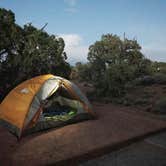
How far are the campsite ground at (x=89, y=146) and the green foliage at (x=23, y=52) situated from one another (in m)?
3.93

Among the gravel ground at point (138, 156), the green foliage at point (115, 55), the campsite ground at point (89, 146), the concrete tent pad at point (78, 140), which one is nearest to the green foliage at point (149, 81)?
the green foliage at point (115, 55)

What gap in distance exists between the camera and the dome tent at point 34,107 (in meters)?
5.24

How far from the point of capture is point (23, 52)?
885cm

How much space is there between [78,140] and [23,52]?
5965 mm

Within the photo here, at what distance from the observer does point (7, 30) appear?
27.7 ft

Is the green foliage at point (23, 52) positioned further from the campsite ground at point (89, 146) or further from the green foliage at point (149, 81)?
the green foliage at point (149, 81)

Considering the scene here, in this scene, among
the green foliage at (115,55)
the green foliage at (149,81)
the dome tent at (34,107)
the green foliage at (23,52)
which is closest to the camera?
the dome tent at (34,107)

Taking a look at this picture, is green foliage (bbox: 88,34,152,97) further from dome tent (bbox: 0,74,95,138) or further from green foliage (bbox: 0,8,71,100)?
dome tent (bbox: 0,74,95,138)

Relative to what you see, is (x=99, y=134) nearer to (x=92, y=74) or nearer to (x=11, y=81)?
(x=11, y=81)

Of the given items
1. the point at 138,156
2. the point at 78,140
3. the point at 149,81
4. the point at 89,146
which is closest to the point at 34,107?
the point at 78,140

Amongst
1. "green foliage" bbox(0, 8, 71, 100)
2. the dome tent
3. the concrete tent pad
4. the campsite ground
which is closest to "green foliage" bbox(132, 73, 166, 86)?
"green foliage" bbox(0, 8, 71, 100)

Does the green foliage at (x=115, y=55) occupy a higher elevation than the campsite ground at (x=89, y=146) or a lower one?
higher

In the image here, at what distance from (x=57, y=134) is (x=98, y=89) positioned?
7.30 m

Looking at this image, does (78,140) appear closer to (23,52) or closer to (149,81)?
(23,52)
